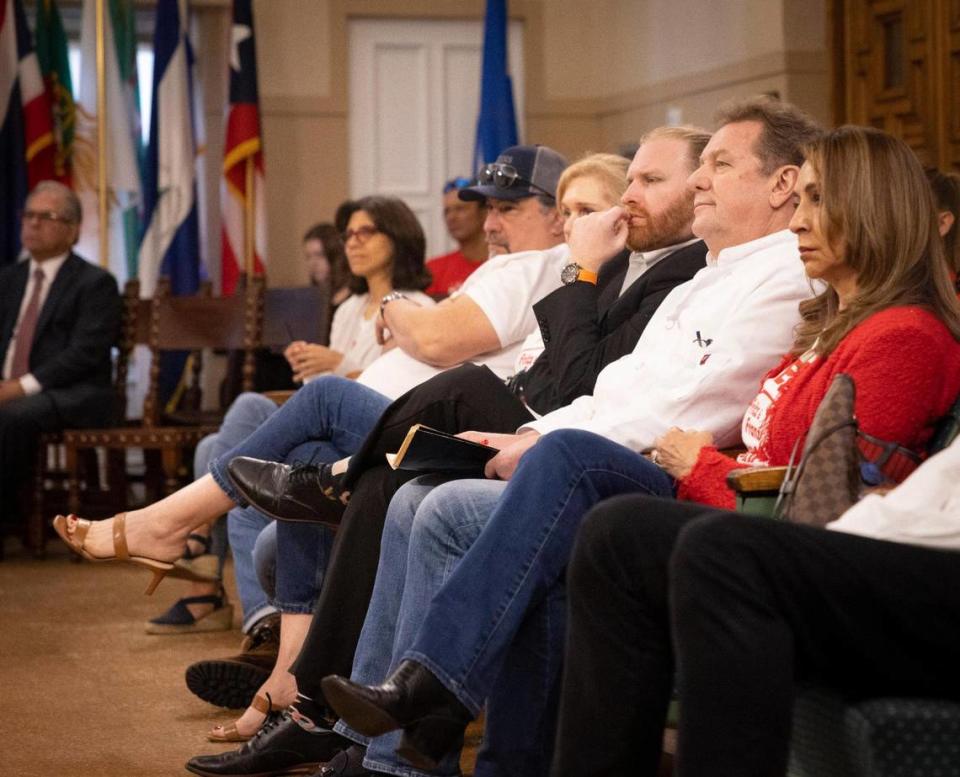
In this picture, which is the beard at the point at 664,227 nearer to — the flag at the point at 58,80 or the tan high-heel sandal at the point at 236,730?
the tan high-heel sandal at the point at 236,730

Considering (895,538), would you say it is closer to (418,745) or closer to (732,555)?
(732,555)

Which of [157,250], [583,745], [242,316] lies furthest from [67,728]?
[157,250]

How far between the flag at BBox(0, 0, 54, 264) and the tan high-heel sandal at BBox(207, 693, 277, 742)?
4799 mm

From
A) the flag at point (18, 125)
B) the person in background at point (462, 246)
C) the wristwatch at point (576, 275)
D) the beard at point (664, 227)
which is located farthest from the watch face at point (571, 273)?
the flag at point (18, 125)

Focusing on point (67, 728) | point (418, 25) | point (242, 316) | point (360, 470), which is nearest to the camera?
point (360, 470)

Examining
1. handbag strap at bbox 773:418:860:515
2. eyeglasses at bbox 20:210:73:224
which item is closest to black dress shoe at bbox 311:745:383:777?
handbag strap at bbox 773:418:860:515

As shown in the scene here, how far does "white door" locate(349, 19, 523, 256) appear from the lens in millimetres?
8016

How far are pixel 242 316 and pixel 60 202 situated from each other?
831 millimetres

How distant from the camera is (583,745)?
1751 mm

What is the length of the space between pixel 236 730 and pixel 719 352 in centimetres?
117

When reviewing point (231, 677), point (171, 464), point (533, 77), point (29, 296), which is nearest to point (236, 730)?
point (231, 677)

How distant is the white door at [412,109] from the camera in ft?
26.3

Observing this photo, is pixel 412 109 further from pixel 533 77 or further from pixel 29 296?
pixel 29 296

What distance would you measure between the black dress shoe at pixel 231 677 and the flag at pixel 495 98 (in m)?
4.84
